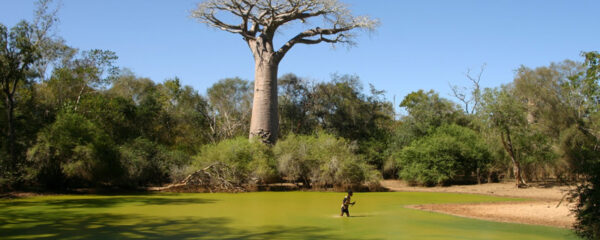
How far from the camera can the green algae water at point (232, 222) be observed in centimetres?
991

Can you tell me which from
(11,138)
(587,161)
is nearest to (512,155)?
(587,161)

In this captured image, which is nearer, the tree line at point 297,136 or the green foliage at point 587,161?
the green foliage at point 587,161

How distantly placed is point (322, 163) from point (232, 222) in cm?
1186

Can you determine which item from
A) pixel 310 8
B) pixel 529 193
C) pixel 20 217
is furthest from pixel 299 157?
pixel 20 217

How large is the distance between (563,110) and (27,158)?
24.9 meters

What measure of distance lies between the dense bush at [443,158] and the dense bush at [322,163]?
3.88 m

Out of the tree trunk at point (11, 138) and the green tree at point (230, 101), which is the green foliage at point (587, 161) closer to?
the tree trunk at point (11, 138)

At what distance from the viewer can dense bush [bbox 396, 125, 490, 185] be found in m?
25.6

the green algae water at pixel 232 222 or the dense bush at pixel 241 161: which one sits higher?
the dense bush at pixel 241 161

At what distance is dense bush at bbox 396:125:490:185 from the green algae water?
9.94m

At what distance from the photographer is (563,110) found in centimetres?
2417

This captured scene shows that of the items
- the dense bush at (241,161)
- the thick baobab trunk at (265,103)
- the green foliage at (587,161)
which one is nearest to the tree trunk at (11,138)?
the dense bush at (241,161)

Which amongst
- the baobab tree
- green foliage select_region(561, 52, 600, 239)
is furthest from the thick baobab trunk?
green foliage select_region(561, 52, 600, 239)

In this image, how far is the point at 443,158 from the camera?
25594mm
